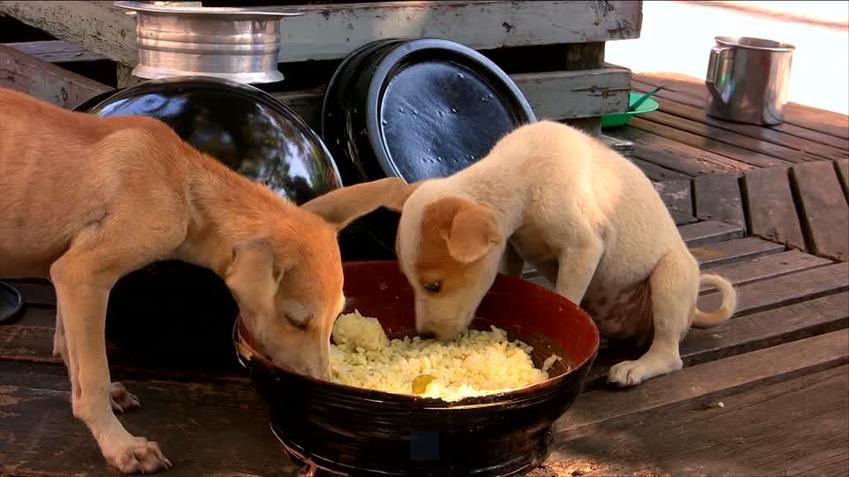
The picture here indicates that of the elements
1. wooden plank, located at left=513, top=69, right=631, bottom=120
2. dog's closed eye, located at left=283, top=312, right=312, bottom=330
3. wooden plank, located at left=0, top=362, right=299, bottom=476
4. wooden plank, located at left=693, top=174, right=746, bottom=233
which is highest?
wooden plank, located at left=513, top=69, right=631, bottom=120

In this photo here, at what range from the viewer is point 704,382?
3396 mm

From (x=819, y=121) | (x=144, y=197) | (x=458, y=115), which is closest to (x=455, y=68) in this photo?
(x=458, y=115)

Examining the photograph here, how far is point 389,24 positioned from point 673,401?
2.50m

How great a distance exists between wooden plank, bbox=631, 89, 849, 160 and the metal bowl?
4133 mm

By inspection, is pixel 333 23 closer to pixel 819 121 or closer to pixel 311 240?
pixel 311 240

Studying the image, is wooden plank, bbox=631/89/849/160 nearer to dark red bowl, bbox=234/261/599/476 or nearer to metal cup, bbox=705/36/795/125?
metal cup, bbox=705/36/795/125

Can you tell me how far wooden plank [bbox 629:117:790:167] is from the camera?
6.09 metres

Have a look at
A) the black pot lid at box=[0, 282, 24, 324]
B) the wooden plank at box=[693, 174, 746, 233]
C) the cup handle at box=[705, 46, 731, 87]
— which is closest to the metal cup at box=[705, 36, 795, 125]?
the cup handle at box=[705, 46, 731, 87]

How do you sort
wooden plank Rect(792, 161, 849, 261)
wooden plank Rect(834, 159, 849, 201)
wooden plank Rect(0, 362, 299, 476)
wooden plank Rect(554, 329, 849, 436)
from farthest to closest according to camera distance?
1. wooden plank Rect(834, 159, 849, 201)
2. wooden plank Rect(792, 161, 849, 261)
3. wooden plank Rect(554, 329, 849, 436)
4. wooden plank Rect(0, 362, 299, 476)

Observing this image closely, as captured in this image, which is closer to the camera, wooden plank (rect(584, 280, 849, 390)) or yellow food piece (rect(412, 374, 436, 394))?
yellow food piece (rect(412, 374, 436, 394))

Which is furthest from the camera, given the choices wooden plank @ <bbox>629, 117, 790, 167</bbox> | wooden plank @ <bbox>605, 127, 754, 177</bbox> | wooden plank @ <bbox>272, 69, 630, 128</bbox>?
wooden plank @ <bbox>629, 117, 790, 167</bbox>

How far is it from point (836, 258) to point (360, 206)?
2886 mm

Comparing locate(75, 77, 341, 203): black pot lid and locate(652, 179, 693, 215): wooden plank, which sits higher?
locate(75, 77, 341, 203): black pot lid

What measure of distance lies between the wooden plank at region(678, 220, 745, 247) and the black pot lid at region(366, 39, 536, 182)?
3.14 feet
